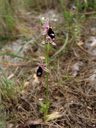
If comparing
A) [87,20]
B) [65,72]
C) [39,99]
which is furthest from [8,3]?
[39,99]

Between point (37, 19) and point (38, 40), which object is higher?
point (37, 19)

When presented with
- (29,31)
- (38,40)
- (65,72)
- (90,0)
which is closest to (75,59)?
(65,72)

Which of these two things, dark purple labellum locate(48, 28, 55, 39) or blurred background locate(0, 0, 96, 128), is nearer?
dark purple labellum locate(48, 28, 55, 39)

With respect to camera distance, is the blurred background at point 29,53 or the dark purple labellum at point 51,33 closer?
the dark purple labellum at point 51,33

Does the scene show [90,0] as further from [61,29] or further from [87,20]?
[61,29]

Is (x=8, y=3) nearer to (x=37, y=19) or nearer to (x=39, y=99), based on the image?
(x=37, y=19)

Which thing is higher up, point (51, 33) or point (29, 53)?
point (51, 33)

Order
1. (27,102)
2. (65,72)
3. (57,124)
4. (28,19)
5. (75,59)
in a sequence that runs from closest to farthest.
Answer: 1. (57,124)
2. (27,102)
3. (65,72)
4. (75,59)
5. (28,19)

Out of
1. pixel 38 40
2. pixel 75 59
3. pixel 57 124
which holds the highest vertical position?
pixel 38 40

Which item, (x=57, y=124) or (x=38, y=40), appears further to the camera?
(x=38, y=40)

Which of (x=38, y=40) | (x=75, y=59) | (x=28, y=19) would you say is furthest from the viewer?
(x=28, y=19)

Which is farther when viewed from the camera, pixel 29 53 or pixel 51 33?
pixel 29 53
